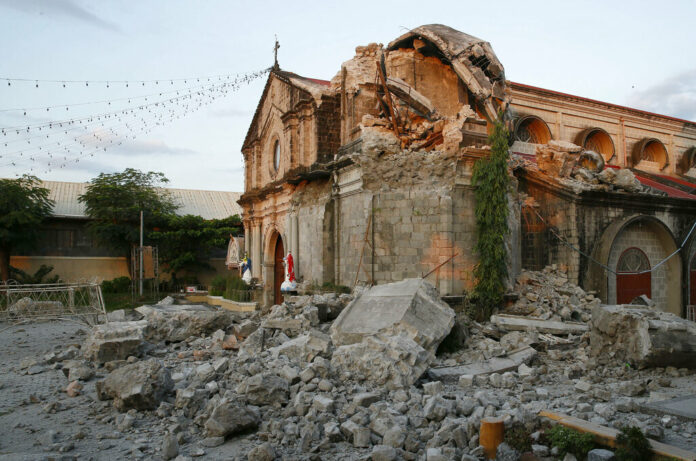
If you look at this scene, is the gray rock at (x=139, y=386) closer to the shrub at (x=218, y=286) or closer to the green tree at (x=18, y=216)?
the shrub at (x=218, y=286)

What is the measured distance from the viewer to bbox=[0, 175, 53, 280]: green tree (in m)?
22.4

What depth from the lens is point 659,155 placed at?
2281 cm

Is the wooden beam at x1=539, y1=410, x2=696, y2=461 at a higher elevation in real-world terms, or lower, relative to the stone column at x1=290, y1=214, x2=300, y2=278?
lower

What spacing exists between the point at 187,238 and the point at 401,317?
837 inches

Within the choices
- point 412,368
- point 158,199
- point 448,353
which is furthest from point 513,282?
point 158,199

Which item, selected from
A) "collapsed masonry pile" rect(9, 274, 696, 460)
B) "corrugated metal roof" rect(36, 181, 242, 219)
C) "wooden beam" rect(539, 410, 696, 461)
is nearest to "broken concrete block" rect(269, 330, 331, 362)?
"collapsed masonry pile" rect(9, 274, 696, 460)

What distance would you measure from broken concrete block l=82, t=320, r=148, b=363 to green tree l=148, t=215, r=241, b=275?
698 inches

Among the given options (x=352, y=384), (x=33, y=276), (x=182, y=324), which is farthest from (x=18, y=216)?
(x=352, y=384)

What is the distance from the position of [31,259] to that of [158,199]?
6621 millimetres

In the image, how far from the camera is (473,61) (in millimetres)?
13570

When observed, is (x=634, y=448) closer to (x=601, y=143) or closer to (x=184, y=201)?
(x=601, y=143)

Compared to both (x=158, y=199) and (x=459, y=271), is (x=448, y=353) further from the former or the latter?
(x=158, y=199)

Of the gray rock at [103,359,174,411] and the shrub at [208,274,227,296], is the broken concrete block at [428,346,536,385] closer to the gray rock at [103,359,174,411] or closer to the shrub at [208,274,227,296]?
the gray rock at [103,359,174,411]

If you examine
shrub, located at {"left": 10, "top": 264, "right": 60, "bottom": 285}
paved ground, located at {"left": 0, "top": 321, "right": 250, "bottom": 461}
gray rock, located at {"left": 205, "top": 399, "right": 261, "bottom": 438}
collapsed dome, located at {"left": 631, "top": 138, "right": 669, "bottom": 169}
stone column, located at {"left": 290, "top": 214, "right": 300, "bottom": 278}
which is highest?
collapsed dome, located at {"left": 631, "top": 138, "right": 669, "bottom": 169}
